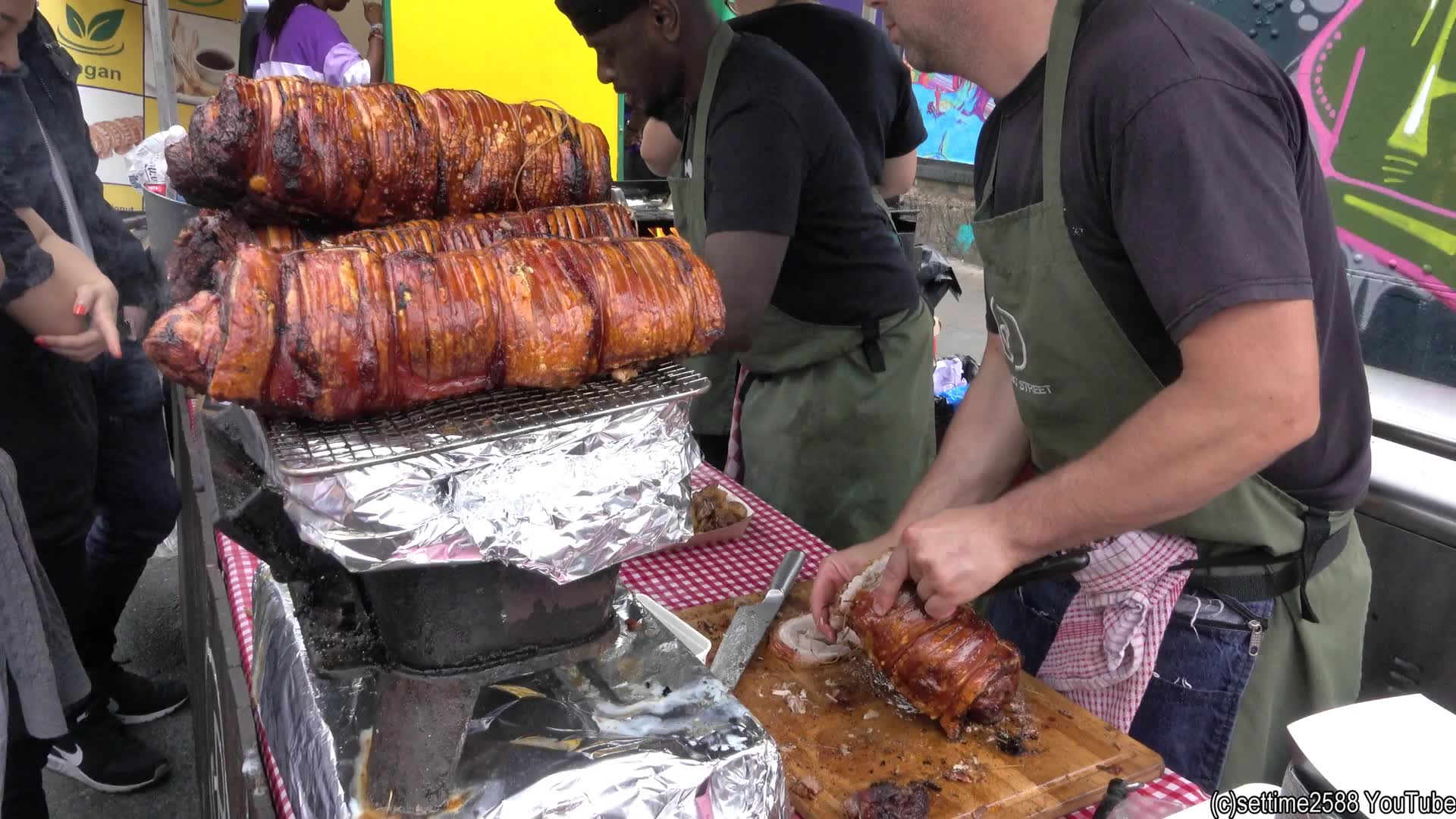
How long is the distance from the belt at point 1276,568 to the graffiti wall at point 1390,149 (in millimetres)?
1864

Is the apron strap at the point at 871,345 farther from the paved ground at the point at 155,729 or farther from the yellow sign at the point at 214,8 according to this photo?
the yellow sign at the point at 214,8

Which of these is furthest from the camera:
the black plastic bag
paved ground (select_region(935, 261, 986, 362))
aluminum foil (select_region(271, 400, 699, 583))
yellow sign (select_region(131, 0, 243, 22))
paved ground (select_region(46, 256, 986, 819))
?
paved ground (select_region(935, 261, 986, 362))

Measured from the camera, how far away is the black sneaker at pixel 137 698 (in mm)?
4137

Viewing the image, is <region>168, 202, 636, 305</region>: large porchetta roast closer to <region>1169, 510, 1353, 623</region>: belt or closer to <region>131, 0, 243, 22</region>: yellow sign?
<region>1169, 510, 1353, 623</region>: belt

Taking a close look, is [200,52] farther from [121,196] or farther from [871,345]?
[871,345]

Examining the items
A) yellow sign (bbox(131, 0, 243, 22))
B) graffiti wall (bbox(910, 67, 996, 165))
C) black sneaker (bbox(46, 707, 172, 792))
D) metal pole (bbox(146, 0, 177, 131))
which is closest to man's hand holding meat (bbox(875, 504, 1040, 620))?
black sneaker (bbox(46, 707, 172, 792))

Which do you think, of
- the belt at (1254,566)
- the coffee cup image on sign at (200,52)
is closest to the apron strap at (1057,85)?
the belt at (1254,566)

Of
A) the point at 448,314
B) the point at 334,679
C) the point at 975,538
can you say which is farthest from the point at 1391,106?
the point at 334,679

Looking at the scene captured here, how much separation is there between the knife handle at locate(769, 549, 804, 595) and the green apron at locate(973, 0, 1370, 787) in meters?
→ 0.67

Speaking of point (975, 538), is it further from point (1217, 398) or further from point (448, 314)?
point (448, 314)

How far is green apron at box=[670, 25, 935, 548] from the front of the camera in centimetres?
353

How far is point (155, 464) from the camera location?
4117mm

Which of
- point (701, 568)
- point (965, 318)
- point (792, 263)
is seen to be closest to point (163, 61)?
point (792, 263)

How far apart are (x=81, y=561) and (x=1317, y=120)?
5.08 meters
